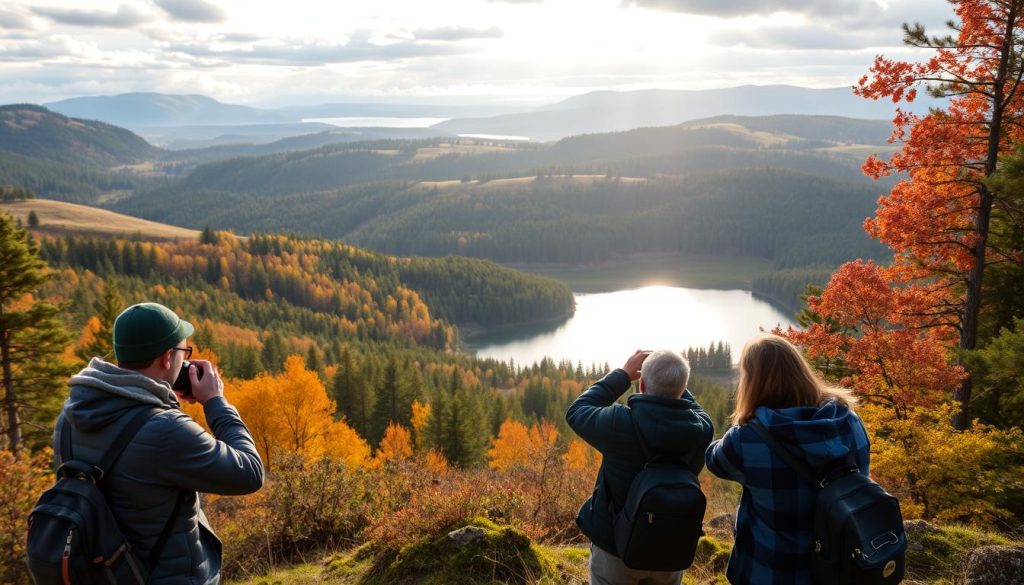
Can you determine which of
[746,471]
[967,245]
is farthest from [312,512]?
[967,245]

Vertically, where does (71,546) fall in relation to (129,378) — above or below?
below

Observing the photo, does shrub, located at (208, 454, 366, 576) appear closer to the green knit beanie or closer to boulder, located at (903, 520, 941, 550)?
the green knit beanie

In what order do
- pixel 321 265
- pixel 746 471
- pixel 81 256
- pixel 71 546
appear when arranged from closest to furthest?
1. pixel 71 546
2. pixel 746 471
3. pixel 81 256
4. pixel 321 265

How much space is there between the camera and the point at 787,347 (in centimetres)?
450

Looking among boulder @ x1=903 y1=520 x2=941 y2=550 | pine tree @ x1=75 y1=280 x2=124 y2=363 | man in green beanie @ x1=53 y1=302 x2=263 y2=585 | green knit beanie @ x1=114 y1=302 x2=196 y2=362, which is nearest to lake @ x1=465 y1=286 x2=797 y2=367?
pine tree @ x1=75 y1=280 x2=124 y2=363

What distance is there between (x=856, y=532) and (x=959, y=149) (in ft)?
40.3

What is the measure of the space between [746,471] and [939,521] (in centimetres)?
932

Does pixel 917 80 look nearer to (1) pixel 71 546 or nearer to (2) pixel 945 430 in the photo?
(2) pixel 945 430

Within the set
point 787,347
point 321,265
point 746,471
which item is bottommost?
point 321,265

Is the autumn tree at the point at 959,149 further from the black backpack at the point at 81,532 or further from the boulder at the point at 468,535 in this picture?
the black backpack at the point at 81,532

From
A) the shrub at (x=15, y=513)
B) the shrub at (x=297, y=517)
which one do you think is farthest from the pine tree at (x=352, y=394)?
the shrub at (x=297, y=517)

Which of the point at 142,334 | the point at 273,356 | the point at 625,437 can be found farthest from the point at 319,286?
the point at 625,437

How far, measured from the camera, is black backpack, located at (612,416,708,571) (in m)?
4.39

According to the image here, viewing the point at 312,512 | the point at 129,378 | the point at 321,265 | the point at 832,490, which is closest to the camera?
the point at 129,378
